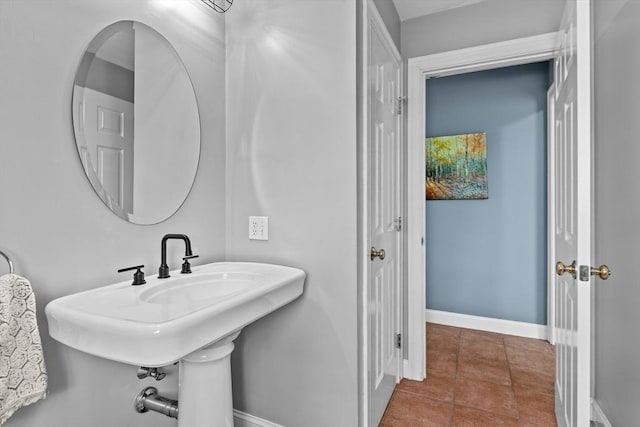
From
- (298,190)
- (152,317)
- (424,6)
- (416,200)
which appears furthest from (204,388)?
(424,6)

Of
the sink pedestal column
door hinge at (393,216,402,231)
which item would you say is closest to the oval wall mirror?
the sink pedestal column

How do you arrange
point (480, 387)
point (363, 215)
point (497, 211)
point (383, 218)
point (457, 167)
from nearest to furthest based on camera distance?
point (363, 215), point (383, 218), point (480, 387), point (497, 211), point (457, 167)

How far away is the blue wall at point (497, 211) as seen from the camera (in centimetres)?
312

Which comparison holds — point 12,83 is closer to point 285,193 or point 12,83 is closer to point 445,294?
point 285,193

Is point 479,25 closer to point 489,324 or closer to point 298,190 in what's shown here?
point 298,190

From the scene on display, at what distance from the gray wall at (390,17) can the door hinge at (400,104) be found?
0.36 m

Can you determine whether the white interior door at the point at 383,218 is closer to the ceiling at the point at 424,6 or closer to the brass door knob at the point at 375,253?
the brass door knob at the point at 375,253

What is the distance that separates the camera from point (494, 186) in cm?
328

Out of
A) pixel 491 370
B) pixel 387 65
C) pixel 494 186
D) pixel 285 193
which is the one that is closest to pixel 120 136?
pixel 285 193

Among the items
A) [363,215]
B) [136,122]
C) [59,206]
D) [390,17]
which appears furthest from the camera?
[390,17]

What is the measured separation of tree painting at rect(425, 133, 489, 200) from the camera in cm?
330

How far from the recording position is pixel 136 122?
1.42m

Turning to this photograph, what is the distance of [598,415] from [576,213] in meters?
1.29

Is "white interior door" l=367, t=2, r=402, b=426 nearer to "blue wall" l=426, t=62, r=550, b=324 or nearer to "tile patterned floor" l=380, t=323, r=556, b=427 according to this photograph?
"tile patterned floor" l=380, t=323, r=556, b=427
